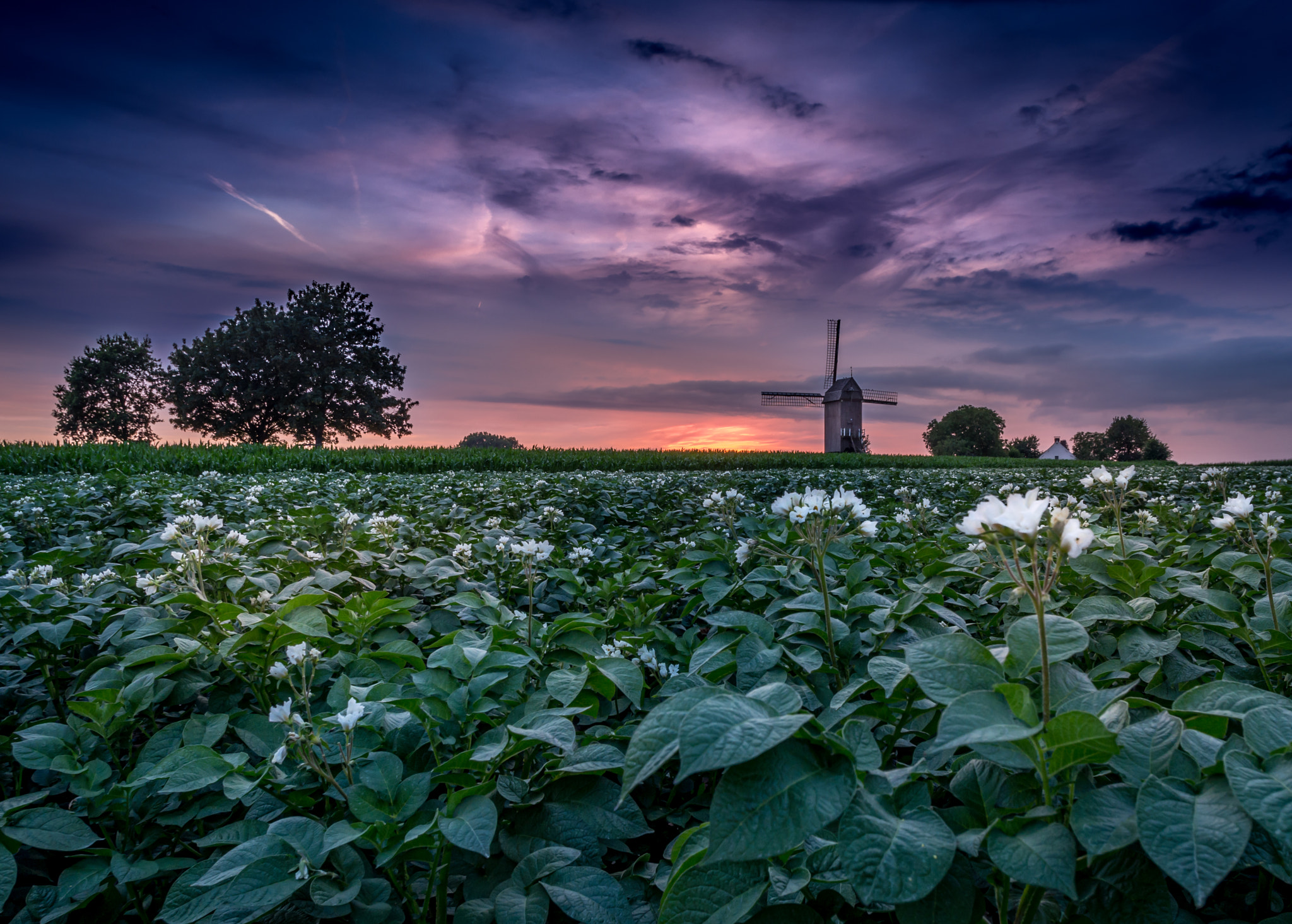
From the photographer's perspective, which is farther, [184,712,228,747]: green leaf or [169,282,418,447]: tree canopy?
[169,282,418,447]: tree canopy

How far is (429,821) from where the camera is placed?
4.87 ft

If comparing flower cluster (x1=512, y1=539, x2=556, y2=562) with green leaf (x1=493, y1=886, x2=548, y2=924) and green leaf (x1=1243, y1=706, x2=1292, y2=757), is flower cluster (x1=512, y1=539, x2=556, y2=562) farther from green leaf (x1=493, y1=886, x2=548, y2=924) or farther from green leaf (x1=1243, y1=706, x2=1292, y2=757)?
Result: green leaf (x1=1243, y1=706, x2=1292, y2=757)

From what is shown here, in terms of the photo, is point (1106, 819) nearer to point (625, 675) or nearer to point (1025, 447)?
point (625, 675)

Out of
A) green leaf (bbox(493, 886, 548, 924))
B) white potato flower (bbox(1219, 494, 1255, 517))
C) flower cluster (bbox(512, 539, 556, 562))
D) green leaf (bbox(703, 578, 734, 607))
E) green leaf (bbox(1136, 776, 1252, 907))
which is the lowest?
green leaf (bbox(493, 886, 548, 924))

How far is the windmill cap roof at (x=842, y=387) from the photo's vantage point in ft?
162

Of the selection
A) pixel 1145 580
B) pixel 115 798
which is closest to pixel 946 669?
pixel 1145 580

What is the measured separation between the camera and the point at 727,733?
893 mm

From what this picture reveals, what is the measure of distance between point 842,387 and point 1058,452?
49893mm

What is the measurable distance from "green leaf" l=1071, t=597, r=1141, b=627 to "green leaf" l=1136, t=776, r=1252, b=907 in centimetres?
101

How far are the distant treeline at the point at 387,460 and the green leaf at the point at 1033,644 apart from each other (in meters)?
14.5

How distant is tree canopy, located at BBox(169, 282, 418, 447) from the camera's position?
4431cm

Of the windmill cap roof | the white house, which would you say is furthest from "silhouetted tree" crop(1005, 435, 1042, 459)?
the windmill cap roof

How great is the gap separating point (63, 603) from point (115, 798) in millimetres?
1388

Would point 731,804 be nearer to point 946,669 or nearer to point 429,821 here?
point 946,669
